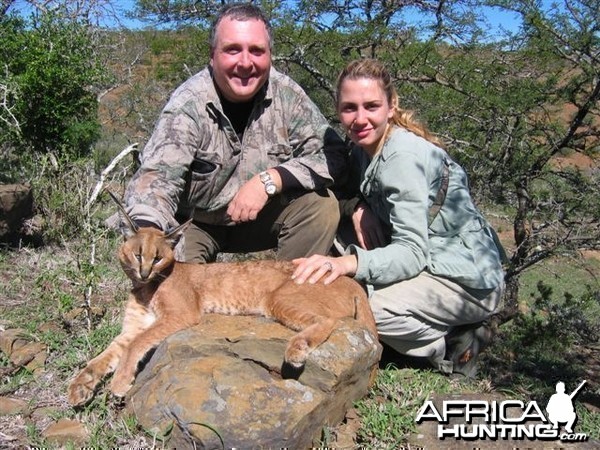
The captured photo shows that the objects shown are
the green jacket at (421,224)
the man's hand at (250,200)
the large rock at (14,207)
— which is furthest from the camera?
the large rock at (14,207)

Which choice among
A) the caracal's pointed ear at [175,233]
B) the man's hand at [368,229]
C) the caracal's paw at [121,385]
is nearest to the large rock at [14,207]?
the caracal's pointed ear at [175,233]

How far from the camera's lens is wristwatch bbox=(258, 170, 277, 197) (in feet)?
15.0

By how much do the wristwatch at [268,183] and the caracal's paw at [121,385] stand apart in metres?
1.73

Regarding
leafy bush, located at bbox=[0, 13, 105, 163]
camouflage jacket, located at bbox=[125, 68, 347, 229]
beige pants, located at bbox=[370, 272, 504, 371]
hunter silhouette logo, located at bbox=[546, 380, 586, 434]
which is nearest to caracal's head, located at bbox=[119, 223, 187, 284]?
camouflage jacket, located at bbox=[125, 68, 347, 229]

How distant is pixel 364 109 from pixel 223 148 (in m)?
1.15

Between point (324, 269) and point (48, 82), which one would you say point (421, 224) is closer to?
point (324, 269)

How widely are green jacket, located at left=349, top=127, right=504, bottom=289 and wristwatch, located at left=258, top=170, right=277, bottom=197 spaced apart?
0.66 meters

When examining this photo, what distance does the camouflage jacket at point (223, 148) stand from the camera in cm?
429

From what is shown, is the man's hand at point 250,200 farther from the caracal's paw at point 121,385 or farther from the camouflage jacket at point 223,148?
the caracal's paw at point 121,385

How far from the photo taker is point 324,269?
3811mm

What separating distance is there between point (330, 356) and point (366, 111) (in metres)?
1.70

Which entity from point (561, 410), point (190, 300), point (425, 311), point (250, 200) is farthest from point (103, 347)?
point (561, 410)

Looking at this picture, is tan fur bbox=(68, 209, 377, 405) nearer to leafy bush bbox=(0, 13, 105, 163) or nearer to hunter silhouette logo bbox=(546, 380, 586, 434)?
hunter silhouette logo bbox=(546, 380, 586, 434)

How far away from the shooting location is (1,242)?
638 centimetres
